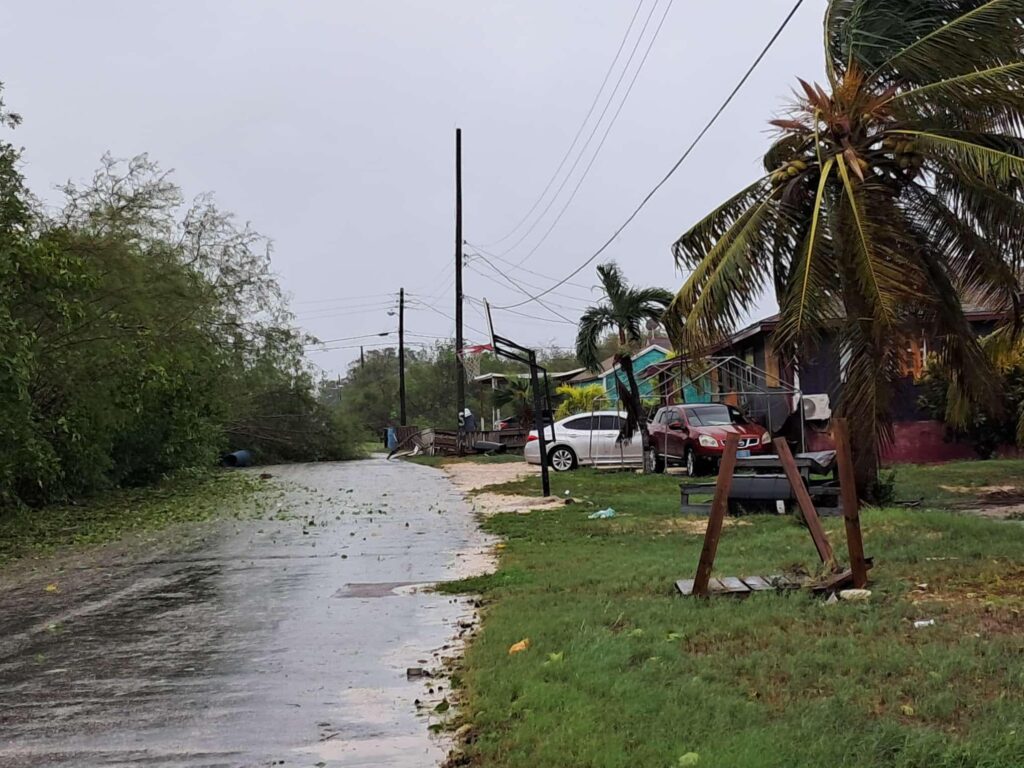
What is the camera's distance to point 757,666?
225 inches

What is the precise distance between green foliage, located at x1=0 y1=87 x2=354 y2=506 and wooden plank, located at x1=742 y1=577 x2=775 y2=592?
1023 cm

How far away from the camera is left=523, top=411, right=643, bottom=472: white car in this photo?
26156mm

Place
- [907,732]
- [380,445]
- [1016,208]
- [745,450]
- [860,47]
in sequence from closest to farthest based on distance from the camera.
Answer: [907,732], [1016,208], [860,47], [745,450], [380,445]

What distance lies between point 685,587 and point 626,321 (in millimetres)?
16581

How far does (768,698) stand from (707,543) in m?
2.61

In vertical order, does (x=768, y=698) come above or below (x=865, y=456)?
below

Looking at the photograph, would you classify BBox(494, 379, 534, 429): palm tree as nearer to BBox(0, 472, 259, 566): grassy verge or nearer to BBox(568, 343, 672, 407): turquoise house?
BBox(568, 343, 672, 407): turquoise house

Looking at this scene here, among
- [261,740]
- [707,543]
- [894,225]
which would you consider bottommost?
[261,740]

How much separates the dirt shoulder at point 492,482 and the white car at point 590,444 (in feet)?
2.88

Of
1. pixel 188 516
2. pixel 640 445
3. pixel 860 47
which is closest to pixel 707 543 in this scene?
pixel 860 47

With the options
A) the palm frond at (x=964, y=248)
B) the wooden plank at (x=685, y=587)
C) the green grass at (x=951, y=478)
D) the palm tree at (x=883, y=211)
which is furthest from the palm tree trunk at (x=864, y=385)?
the wooden plank at (x=685, y=587)

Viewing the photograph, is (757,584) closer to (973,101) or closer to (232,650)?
(232,650)

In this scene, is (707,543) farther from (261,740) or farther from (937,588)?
(261,740)

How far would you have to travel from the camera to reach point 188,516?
18.8m
